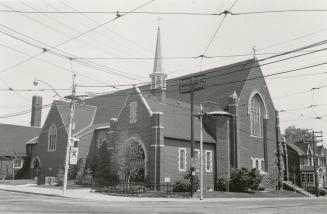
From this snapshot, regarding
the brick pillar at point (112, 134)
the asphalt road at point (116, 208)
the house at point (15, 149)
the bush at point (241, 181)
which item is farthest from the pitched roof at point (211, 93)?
the asphalt road at point (116, 208)

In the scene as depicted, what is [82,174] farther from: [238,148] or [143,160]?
[238,148]

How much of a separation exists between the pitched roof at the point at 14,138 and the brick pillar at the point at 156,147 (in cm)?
2784

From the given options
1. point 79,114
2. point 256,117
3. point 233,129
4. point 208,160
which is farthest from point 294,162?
point 79,114

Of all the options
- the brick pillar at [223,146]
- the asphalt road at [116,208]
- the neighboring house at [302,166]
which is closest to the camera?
the asphalt road at [116,208]

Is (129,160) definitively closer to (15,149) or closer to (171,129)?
(171,129)

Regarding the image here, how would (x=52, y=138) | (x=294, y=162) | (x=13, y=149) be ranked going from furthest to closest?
(x=294, y=162), (x=13, y=149), (x=52, y=138)

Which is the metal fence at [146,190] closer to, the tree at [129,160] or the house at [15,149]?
the tree at [129,160]

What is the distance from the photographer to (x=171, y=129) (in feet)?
131

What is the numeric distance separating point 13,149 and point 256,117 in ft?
114

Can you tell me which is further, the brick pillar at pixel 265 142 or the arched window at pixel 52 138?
the arched window at pixel 52 138

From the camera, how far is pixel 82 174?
1676 inches

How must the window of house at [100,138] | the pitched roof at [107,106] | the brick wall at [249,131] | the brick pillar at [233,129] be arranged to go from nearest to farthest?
the brick pillar at [233,129] < the brick wall at [249,131] < the window of house at [100,138] < the pitched roof at [107,106]

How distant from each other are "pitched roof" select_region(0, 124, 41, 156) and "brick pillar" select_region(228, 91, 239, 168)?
3119 cm

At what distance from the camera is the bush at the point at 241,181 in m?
40.9
